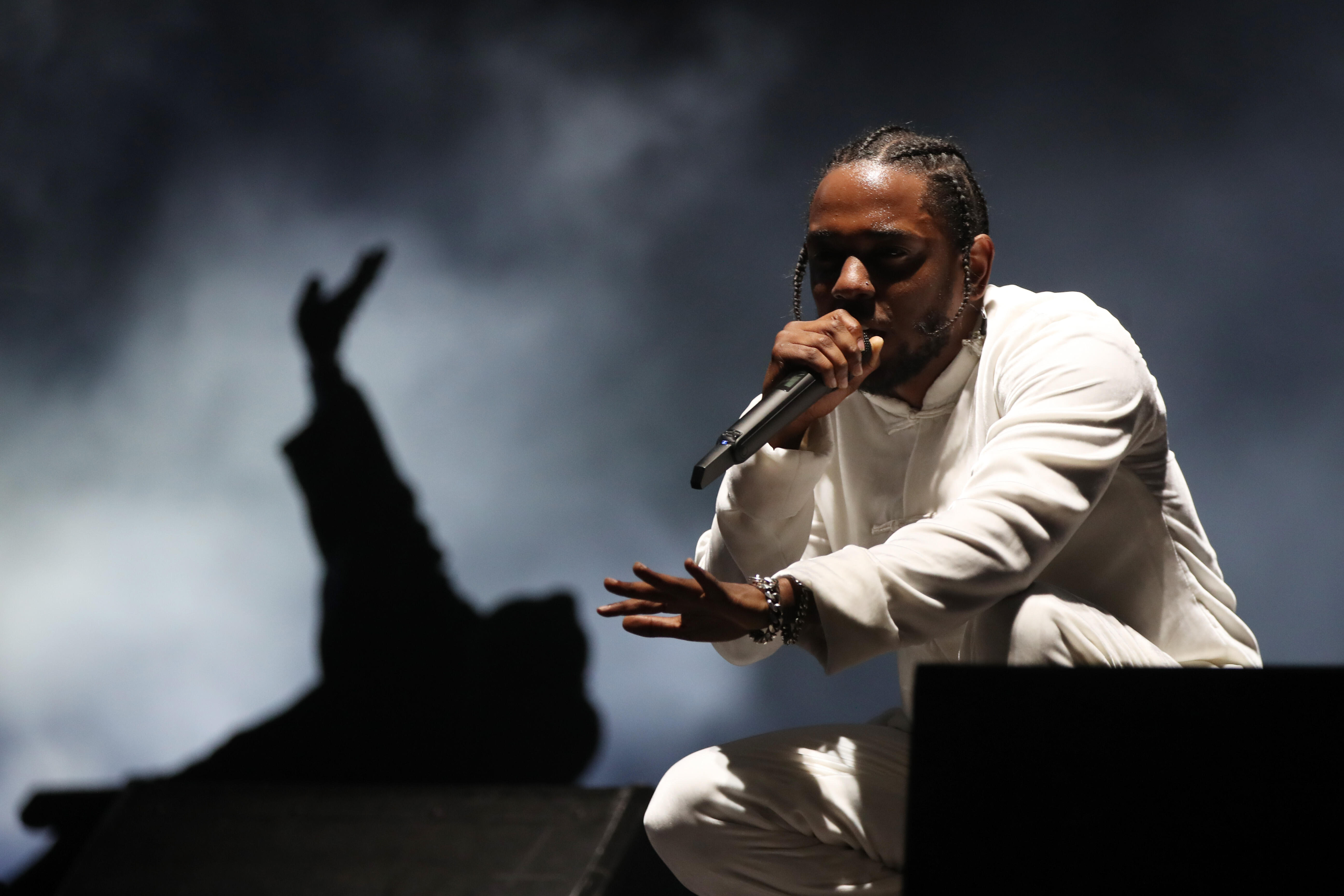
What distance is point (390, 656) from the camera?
3.43 metres

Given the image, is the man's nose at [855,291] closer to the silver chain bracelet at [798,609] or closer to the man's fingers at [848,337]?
the man's fingers at [848,337]

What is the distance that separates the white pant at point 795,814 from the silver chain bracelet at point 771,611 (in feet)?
0.70

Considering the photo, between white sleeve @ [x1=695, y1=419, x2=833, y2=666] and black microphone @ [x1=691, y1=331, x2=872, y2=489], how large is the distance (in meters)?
0.10

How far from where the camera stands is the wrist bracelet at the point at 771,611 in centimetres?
104

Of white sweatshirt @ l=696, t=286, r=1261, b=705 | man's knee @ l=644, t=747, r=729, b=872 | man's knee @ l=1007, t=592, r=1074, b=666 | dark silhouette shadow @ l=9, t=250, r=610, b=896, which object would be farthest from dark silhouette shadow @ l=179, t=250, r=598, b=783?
man's knee @ l=1007, t=592, r=1074, b=666

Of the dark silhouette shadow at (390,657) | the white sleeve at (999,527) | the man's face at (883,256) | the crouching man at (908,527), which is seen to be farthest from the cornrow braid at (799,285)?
the dark silhouette shadow at (390,657)

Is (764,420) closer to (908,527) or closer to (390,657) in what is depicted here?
(908,527)

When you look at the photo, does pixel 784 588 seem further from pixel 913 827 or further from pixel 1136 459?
pixel 1136 459

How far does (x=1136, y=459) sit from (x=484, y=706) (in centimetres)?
249

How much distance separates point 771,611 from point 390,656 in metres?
2.61

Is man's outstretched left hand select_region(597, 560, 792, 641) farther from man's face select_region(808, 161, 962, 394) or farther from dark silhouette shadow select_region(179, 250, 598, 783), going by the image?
dark silhouette shadow select_region(179, 250, 598, 783)

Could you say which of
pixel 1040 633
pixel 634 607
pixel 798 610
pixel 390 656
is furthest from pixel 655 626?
pixel 390 656

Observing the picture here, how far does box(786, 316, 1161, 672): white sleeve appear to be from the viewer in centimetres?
104

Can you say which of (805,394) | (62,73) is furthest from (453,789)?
(62,73)
